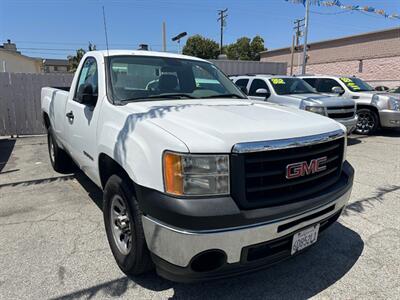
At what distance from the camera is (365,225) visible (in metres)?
3.70

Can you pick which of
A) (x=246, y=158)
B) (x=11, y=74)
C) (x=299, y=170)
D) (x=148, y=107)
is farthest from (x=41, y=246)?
(x=11, y=74)

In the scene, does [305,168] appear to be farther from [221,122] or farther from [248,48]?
[248,48]

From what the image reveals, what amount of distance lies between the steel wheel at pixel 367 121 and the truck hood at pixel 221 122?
8.10 metres

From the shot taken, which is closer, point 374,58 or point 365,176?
point 365,176

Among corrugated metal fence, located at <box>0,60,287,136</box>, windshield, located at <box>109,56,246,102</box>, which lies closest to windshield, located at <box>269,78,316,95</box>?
windshield, located at <box>109,56,246,102</box>

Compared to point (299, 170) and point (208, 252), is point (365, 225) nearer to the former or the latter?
point (299, 170)

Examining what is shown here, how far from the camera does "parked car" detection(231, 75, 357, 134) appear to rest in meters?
7.70

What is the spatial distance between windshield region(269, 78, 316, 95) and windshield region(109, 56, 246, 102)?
4849mm

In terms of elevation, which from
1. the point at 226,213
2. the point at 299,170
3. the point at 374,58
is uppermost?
the point at 374,58

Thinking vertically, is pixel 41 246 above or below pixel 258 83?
below

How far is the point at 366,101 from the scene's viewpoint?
970 centimetres

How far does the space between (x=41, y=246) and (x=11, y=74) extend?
857 centimetres

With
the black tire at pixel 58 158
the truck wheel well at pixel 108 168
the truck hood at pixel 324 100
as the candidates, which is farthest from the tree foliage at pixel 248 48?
the truck wheel well at pixel 108 168

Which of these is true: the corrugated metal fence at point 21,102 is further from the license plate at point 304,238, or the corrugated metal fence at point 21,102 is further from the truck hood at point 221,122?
the license plate at point 304,238
